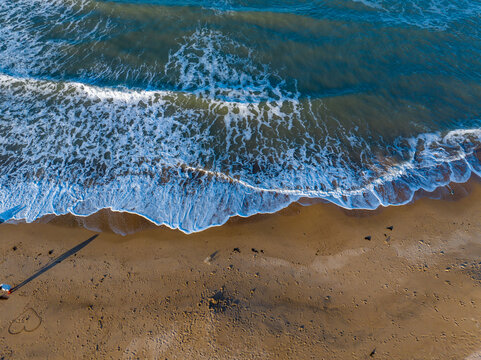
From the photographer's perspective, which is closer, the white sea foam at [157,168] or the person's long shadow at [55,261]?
the person's long shadow at [55,261]

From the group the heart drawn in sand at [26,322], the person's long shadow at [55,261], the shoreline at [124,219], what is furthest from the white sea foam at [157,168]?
the heart drawn in sand at [26,322]

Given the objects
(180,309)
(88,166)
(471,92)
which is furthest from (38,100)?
(471,92)

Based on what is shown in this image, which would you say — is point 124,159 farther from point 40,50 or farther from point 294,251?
point 40,50

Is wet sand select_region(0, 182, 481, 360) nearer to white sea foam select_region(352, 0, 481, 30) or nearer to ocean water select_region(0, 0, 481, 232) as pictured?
ocean water select_region(0, 0, 481, 232)

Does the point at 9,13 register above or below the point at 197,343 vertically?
above

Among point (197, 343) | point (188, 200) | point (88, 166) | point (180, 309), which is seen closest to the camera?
point (197, 343)

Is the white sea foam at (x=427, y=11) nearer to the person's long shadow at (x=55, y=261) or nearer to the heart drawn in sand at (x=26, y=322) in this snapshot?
the person's long shadow at (x=55, y=261)

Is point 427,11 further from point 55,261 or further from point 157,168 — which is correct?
point 55,261
